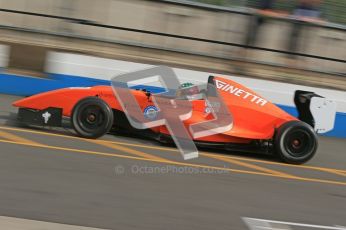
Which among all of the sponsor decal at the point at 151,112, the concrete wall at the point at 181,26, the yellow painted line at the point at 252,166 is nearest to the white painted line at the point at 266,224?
the yellow painted line at the point at 252,166

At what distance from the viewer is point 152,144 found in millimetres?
8219

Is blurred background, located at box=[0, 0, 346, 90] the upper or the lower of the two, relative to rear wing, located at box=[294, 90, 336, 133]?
upper

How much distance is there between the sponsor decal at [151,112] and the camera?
7.83 meters

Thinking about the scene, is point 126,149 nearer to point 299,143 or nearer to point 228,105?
point 228,105

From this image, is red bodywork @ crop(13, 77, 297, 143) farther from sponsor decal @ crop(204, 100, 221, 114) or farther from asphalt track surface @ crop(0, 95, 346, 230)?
asphalt track surface @ crop(0, 95, 346, 230)

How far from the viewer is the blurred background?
11.5 meters

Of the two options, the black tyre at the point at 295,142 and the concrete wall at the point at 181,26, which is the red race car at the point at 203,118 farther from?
the concrete wall at the point at 181,26

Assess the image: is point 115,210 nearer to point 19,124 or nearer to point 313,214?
point 313,214

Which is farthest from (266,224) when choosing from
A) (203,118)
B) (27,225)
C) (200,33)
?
(200,33)

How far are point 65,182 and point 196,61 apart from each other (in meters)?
6.13

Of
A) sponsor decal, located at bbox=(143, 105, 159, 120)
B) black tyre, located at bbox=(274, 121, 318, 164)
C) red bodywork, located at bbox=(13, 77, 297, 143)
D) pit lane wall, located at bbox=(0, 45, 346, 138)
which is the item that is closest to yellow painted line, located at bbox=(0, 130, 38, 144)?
red bodywork, located at bbox=(13, 77, 297, 143)

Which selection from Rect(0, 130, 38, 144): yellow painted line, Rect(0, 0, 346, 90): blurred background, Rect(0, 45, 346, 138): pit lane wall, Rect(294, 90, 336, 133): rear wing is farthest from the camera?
Rect(0, 0, 346, 90): blurred background

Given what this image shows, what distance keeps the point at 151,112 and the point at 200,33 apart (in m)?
4.47

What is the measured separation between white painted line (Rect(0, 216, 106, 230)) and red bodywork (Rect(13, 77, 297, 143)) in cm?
Result: 310
